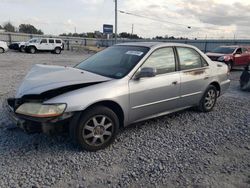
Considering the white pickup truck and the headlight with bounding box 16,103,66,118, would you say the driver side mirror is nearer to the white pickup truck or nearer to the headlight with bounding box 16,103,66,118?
the headlight with bounding box 16,103,66,118

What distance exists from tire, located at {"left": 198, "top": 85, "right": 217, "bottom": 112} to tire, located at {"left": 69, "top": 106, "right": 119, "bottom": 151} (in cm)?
245

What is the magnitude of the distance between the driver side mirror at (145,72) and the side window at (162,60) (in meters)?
0.24

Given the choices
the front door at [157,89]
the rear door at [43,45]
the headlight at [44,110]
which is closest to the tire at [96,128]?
the headlight at [44,110]

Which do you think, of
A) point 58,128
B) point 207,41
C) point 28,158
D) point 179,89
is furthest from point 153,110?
point 207,41

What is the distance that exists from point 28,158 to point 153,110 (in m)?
2.10

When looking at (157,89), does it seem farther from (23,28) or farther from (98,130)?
(23,28)

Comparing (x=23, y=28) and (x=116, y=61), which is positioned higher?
(x=23, y=28)

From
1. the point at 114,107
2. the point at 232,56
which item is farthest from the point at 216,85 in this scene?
the point at 232,56

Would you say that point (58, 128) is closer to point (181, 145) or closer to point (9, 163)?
point (9, 163)

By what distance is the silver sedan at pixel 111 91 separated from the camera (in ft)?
10.8

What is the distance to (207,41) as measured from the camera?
31.4m

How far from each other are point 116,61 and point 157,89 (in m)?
0.87

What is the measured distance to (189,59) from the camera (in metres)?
4.96

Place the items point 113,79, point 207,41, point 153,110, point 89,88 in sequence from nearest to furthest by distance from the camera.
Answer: point 89,88 < point 113,79 < point 153,110 < point 207,41
